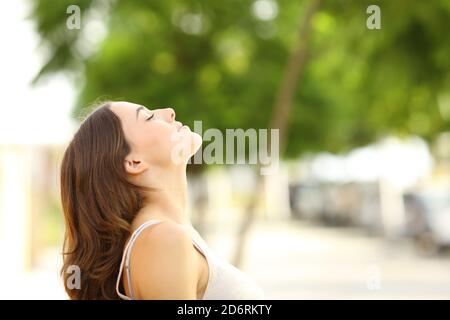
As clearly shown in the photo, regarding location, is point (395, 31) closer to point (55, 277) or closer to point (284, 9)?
point (284, 9)

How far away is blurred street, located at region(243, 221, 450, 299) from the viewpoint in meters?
10.9

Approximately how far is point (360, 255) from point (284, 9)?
9.03m

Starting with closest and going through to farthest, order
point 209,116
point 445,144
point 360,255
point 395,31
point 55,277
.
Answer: point 395,31 → point 209,116 → point 55,277 → point 360,255 → point 445,144

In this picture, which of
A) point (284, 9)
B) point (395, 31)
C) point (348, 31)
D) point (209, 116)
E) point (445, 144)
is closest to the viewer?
point (395, 31)

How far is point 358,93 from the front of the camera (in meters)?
12.4

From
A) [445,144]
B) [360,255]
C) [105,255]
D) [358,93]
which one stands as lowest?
[105,255]

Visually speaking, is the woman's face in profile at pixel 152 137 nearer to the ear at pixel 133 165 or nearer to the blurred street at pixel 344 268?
the ear at pixel 133 165

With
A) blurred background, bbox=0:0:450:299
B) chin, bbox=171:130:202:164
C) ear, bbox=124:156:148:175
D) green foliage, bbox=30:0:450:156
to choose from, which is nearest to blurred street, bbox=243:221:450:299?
blurred background, bbox=0:0:450:299

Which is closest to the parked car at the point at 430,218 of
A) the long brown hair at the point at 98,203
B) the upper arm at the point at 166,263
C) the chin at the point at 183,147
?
the chin at the point at 183,147

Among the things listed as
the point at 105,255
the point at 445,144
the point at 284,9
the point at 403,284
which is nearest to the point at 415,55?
the point at 284,9

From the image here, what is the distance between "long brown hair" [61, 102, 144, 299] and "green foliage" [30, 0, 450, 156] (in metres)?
6.11

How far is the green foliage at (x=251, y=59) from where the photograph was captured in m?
8.31

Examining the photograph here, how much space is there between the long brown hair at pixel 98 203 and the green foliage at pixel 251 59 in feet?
20.0

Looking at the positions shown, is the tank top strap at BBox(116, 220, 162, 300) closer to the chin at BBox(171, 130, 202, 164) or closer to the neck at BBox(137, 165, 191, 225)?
the neck at BBox(137, 165, 191, 225)
